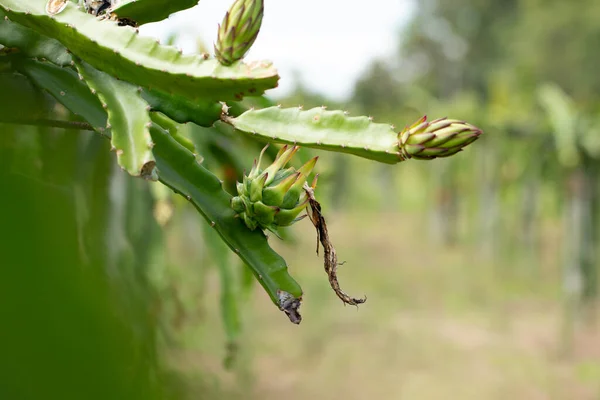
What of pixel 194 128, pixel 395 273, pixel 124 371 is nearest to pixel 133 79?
pixel 124 371

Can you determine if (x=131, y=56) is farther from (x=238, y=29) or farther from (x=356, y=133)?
(x=356, y=133)

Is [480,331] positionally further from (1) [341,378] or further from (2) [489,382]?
(1) [341,378]

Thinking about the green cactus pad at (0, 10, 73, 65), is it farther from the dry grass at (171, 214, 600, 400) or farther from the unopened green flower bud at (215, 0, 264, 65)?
the dry grass at (171, 214, 600, 400)

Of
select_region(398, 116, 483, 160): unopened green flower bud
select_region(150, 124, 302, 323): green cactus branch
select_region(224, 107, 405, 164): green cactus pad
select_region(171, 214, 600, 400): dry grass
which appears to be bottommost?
select_region(171, 214, 600, 400): dry grass

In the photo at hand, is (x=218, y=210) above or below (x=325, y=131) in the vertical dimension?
below

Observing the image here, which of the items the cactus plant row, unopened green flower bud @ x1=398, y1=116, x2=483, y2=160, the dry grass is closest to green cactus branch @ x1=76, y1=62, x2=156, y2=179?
the cactus plant row

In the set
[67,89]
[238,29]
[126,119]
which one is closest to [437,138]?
[238,29]
